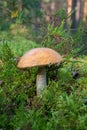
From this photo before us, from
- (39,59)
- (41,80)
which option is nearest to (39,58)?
(39,59)

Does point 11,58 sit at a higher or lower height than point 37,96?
higher

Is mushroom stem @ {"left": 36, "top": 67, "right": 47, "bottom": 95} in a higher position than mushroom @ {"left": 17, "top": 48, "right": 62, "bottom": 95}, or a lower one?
lower

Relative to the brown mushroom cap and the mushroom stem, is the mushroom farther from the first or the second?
the mushroom stem

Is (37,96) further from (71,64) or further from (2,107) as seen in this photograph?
(71,64)

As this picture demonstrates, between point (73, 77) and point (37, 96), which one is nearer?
point (37, 96)

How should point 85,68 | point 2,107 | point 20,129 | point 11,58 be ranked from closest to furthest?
point 20,129
point 2,107
point 11,58
point 85,68

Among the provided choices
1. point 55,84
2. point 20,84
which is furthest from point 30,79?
point 55,84

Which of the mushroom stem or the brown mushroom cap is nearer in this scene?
the brown mushroom cap

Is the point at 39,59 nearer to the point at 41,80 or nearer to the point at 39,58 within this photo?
the point at 39,58

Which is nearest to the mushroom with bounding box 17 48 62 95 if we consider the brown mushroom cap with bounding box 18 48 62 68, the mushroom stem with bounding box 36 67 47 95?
the brown mushroom cap with bounding box 18 48 62 68
